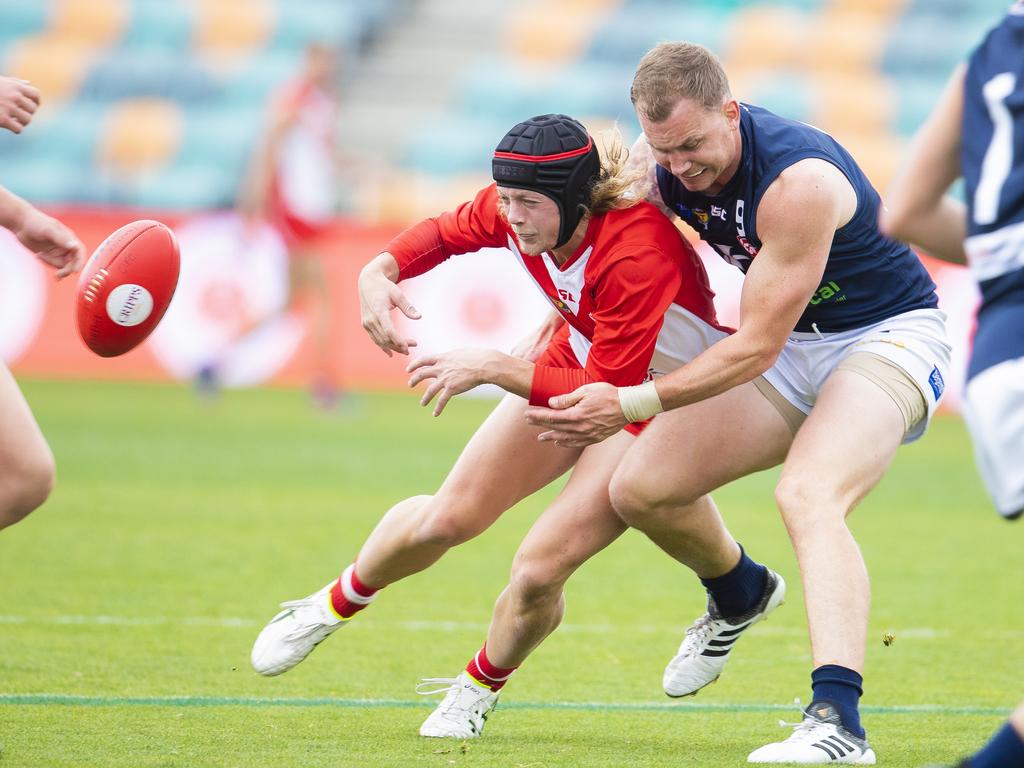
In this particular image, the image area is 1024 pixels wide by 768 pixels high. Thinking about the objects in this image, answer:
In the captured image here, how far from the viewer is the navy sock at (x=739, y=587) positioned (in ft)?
16.8

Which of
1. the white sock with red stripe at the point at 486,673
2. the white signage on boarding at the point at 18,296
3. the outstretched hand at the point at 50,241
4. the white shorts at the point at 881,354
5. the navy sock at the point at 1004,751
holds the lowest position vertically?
the white signage on boarding at the point at 18,296

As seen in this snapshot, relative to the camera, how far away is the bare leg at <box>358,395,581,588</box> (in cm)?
478

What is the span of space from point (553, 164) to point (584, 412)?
2.39ft

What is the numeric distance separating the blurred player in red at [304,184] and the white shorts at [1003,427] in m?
10.8

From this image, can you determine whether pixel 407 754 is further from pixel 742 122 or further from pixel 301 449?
pixel 301 449

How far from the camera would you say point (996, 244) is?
3125 mm

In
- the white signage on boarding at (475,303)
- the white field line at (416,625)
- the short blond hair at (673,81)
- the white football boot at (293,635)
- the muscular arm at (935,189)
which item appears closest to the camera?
the muscular arm at (935,189)

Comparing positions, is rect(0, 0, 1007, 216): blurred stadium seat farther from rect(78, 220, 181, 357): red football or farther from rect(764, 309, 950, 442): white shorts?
rect(764, 309, 950, 442): white shorts

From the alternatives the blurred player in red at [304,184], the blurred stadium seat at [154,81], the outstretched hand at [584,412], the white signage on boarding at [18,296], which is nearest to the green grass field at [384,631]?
the outstretched hand at [584,412]

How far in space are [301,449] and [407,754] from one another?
24.1 ft

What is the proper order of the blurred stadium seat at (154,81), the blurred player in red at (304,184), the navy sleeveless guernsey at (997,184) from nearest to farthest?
the navy sleeveless guernsey at (997,184)
the blurred player in red at (304,184)
the blurred stadium seat at (154,81)

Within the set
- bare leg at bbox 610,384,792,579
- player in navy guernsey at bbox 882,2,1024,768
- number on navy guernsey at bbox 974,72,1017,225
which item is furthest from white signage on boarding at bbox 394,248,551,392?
number on navy guernsey at bbox 974,72,1017,225

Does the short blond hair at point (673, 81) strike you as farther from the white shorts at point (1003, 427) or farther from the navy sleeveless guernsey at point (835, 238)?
the white shorts at point (1003, 427)

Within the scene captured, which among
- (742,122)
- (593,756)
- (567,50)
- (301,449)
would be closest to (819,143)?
(742,122)
